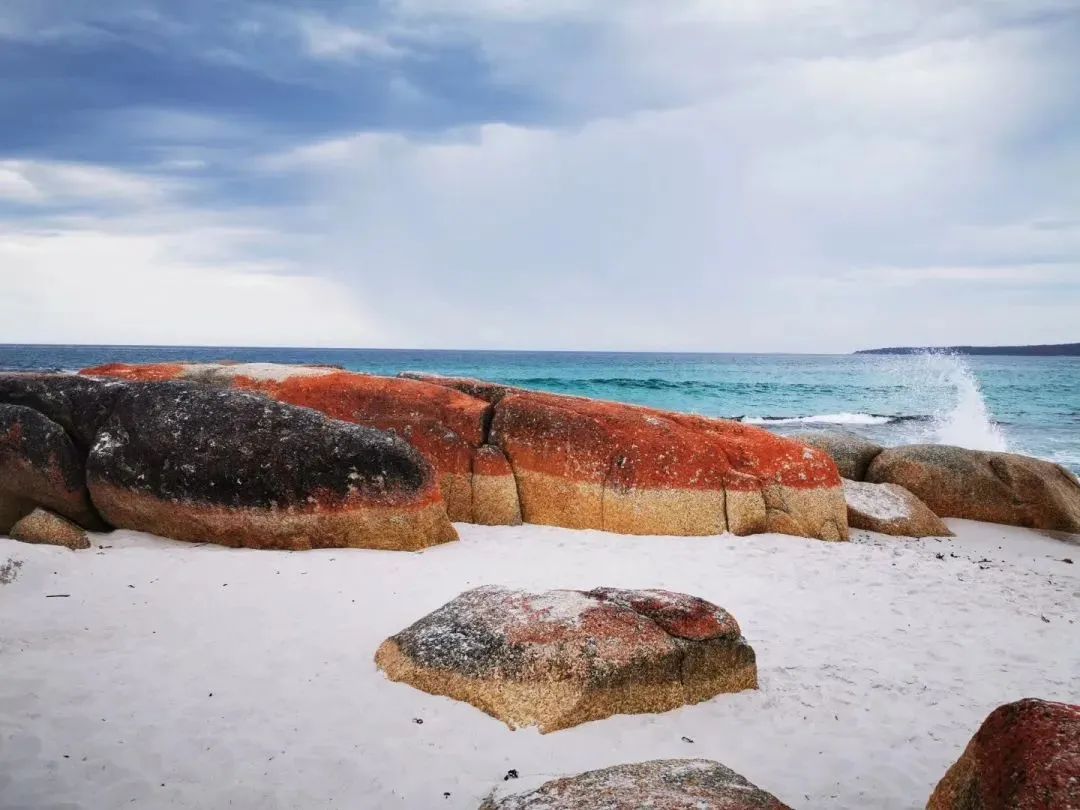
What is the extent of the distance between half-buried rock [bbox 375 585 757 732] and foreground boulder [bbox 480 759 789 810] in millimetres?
1043

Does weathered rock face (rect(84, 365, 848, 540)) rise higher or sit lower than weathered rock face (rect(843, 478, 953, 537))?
higher

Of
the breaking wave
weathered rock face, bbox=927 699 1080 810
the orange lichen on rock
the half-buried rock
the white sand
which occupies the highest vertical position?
the orange lichen on rock

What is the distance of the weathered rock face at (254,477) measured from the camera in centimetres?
860

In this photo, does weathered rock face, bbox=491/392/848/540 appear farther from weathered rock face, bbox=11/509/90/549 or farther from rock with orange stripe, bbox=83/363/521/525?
weathered rock face, bbox=11/509/90/549

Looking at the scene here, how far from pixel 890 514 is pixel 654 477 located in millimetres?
4088

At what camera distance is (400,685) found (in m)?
5.32

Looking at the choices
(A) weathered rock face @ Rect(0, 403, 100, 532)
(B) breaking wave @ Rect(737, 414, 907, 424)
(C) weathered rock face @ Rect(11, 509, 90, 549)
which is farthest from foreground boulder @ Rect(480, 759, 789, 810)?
(B) breaking wave @ Rect(737, 414, 907, 424)

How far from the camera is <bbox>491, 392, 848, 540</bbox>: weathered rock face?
10.1 m

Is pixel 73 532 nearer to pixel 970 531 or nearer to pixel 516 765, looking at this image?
pixel 516 765

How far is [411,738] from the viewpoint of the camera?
15.5 feet

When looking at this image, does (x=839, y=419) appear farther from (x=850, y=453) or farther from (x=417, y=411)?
(x=417, y=411)

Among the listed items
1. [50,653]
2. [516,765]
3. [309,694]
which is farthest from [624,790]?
[50,653]

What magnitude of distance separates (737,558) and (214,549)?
6059 millimetres

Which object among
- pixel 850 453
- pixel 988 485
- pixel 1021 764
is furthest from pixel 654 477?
pixel 1021 764
